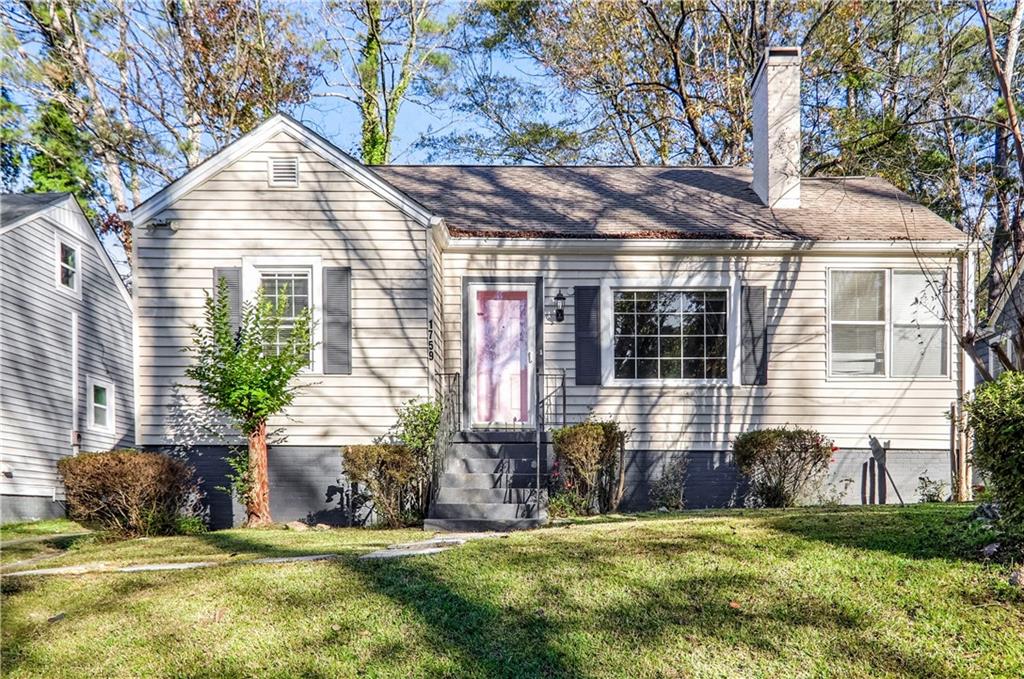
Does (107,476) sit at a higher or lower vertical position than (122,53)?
lower

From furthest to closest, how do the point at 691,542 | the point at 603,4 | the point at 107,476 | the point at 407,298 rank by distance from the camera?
the point at 603,4, the point at 407,298, the point at 107,476, the point at 691,542

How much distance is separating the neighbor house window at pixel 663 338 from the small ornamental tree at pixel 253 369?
420 cm

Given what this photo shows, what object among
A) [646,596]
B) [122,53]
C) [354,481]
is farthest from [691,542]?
[122,53]

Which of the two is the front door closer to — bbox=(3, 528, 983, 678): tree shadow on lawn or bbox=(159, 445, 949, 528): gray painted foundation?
bbox=(159, 445, 949, 528): gray painted foundation

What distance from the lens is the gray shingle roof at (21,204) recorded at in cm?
1349

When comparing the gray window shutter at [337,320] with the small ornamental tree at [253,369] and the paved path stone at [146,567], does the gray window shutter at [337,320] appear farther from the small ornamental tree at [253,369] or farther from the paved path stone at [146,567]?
the paved path stone at [146,567]

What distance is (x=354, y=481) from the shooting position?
962 cm

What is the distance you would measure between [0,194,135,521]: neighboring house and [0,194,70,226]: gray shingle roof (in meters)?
0.01

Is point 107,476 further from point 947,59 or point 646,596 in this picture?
point 947,59

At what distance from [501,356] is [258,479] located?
3.65 metres

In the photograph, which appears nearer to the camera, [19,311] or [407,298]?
[407,298]

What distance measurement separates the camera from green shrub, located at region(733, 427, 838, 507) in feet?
34.3

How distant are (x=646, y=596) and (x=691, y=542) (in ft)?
3.91

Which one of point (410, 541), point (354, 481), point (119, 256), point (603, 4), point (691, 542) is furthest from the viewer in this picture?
point (119, 256)
